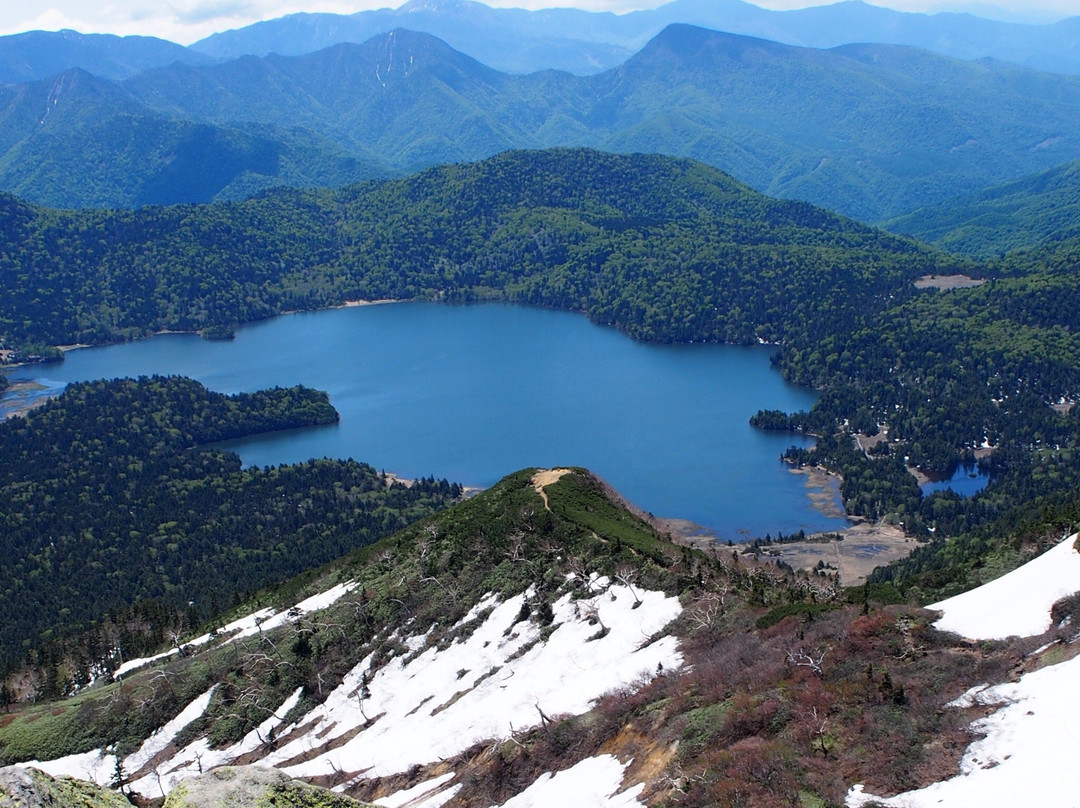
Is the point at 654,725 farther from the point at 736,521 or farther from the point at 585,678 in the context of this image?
the point at 736,521

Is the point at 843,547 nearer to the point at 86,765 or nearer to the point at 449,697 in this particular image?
the point at 449,697

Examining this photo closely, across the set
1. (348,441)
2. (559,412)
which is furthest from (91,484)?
(559,412)

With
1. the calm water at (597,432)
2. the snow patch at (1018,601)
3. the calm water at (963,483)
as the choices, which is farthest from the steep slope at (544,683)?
the calm water at (963,483)

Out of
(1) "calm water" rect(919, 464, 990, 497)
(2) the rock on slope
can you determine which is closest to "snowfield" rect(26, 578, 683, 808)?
(2) the rock on slope

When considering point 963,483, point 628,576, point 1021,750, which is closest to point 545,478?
point 628,576

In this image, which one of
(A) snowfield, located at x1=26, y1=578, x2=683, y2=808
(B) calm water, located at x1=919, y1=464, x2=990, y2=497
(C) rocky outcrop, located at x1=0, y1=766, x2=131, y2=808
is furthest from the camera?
(B) calm water, located at x1=919, y1=464, x2=990, y2=497

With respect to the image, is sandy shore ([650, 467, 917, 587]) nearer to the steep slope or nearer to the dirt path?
the dirt path

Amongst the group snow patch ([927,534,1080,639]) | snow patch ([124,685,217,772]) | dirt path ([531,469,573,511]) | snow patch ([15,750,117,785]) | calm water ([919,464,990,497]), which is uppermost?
snow patch ([927,534,1080,639])
